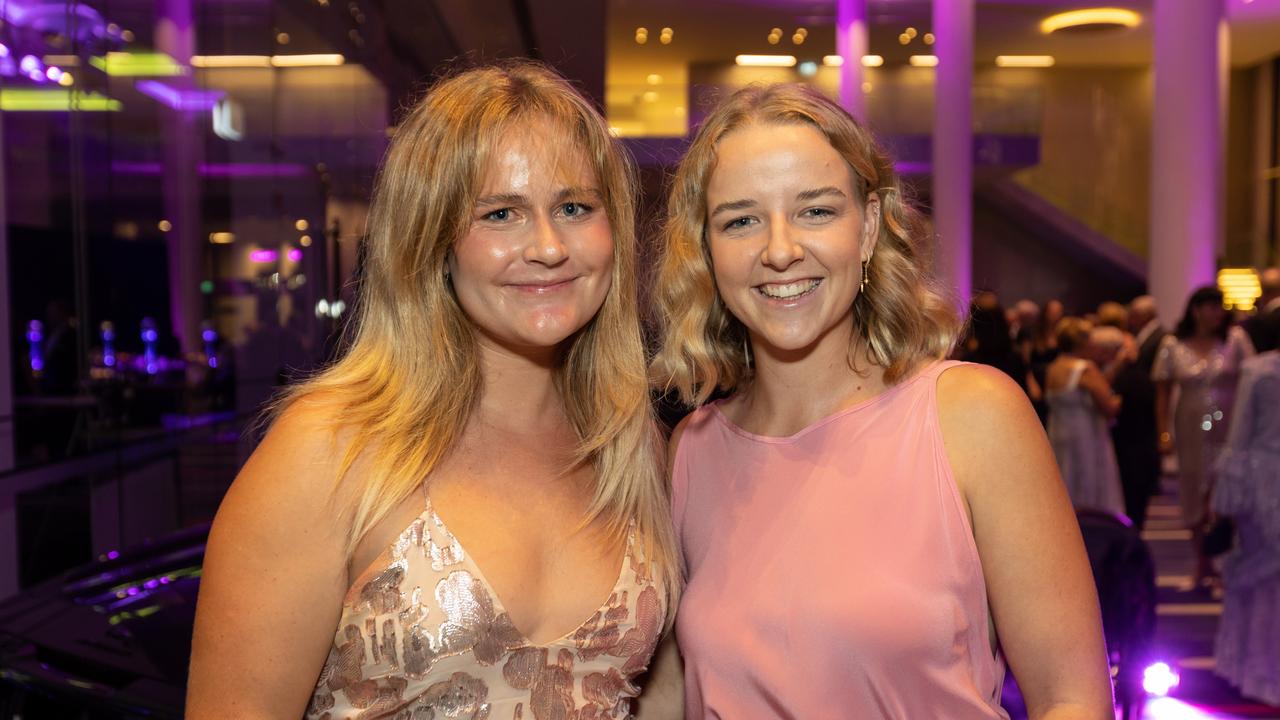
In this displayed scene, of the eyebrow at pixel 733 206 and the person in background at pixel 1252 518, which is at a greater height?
the eyebrow at pixel 733 206

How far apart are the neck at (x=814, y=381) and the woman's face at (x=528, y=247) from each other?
41cm

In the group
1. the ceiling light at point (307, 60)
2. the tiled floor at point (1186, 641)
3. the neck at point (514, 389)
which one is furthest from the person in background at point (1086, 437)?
the ceiling light at point (307, 60)

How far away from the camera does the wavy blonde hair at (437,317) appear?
1.56m

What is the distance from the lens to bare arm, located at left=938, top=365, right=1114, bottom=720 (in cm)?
155

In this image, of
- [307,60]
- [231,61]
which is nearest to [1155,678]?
[231,61]

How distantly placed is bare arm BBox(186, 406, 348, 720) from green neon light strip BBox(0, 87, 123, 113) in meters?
3.59

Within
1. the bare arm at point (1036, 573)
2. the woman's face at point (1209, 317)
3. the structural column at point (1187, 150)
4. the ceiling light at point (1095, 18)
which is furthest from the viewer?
the ceiling light at point (1095, 18)

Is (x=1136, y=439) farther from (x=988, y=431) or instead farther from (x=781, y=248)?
(x=781, y=248)

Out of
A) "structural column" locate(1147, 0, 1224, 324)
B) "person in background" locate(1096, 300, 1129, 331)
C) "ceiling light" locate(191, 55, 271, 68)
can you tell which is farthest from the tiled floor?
"ceiling light" locate(191, 55, 271, 68)

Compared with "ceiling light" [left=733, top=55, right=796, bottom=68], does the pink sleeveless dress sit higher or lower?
lower

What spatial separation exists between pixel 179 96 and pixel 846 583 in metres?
6.35

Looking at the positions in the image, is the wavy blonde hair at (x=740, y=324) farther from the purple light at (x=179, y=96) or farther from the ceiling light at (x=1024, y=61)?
the ceiling light at (x=1024, y=61)

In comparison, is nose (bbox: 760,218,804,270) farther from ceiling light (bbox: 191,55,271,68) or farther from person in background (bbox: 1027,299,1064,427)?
person in background (bbox: 1027,299,1064,427)

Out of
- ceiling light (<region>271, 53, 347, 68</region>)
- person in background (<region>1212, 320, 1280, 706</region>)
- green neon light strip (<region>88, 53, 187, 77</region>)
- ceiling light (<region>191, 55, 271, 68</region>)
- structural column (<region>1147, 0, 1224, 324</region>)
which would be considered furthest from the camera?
structural column (<region>1147, 0, 1224, 324</region>)
